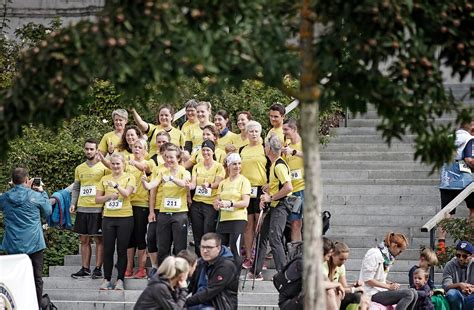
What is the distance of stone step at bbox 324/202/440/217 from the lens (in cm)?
1850

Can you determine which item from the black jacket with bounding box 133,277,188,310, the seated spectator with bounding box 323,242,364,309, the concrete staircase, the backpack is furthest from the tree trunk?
the concrete staircase

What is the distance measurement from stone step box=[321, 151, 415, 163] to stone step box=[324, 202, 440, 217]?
183cm

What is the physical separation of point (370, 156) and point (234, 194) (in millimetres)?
5491

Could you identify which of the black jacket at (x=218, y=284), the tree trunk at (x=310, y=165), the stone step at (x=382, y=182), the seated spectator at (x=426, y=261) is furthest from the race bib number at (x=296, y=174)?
the tree trunk at (x=310, y=165)

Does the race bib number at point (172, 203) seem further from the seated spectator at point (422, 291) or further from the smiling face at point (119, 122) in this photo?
the seated spectator at point (422, 291)

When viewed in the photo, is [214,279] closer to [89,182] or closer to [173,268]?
[173,268]

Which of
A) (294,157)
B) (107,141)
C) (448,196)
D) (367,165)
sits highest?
(107,141)

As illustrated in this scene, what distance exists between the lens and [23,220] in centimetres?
1585

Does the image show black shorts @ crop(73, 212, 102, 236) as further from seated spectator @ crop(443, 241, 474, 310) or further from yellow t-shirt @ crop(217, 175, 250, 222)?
seated spectator @ crop(443, 241, 474, 310)

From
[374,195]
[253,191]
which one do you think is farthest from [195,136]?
[374,195]

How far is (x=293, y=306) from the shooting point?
13.6 meters

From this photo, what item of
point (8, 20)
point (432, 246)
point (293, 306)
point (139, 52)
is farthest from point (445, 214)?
point (8, 20)

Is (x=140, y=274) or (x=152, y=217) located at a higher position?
(x=152, y=217)

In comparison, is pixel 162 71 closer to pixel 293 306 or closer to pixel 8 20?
pixel 293 306
